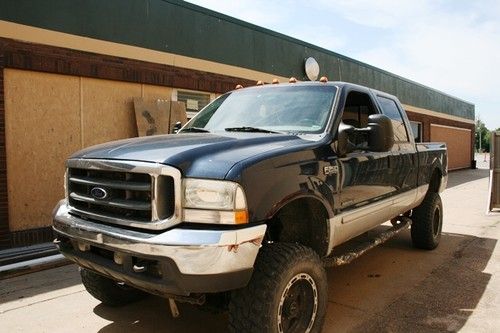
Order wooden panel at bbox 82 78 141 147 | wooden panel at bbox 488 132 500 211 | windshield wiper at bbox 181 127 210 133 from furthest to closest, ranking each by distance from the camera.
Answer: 1. wooden panel at bbox 488 132 500 211
2. wooden panel at bbox 82 78 141 147
3. windshield wiper at bbox 181 127 210 133

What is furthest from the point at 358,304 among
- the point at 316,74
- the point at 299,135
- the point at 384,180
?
the point at 316,74

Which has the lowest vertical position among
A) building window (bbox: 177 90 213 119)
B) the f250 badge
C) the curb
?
the curb

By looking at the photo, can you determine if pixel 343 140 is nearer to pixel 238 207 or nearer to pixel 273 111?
pixel 273 111

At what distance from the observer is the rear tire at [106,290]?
368 cm

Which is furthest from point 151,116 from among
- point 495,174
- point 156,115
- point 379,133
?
point 495,174

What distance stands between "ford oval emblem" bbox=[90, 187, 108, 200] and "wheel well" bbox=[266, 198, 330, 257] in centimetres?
121

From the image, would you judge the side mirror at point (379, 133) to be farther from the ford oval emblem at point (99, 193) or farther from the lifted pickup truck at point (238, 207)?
the ford oval emblem at point (99, 193)

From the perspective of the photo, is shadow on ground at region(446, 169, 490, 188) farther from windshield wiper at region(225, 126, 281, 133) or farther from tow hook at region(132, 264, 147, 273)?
tow hook at region(132, 264, 147, 273)

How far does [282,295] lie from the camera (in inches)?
106

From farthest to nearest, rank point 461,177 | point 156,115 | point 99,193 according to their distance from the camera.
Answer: point 461,177 → point 156,115 → point 99,193

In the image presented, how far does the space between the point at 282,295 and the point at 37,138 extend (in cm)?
518

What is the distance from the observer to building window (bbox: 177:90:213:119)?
28.7 ft

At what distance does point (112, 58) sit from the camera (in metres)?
7.28

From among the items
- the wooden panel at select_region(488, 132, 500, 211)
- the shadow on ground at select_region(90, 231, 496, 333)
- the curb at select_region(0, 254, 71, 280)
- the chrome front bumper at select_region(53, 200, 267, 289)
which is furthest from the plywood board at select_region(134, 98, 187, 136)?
the wooden panel at select_region(488, 132, 500, 211)
